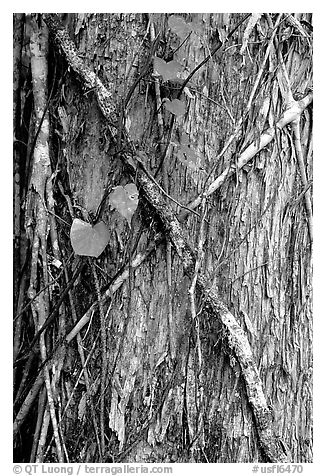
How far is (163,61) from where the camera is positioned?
1.42m

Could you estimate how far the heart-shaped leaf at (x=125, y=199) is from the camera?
4.45 ft

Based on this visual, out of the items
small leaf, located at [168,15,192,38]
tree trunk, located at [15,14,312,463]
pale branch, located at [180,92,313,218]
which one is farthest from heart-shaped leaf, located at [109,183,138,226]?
small leaf, located at [168,15,192,38]

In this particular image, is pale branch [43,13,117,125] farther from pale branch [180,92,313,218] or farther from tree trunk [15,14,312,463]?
pale branch [180,92,313,218]

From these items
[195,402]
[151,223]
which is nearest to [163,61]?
[151,223]

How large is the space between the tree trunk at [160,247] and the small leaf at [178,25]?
35 mm

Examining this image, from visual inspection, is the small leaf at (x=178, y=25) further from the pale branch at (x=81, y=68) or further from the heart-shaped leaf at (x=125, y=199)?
the heart-shaped leaf at (x=125, y=199)

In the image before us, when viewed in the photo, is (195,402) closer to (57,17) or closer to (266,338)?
(266,338)

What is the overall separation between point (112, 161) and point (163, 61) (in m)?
0.29

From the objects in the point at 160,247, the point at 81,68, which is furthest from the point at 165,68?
the point at 160,247

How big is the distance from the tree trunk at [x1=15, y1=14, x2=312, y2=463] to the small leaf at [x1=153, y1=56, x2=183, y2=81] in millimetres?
52

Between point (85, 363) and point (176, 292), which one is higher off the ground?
point (176, 292)

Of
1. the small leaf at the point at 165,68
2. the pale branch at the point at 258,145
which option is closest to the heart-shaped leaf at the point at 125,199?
the pale branch at the point at 258,145

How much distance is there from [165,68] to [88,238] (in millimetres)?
481
